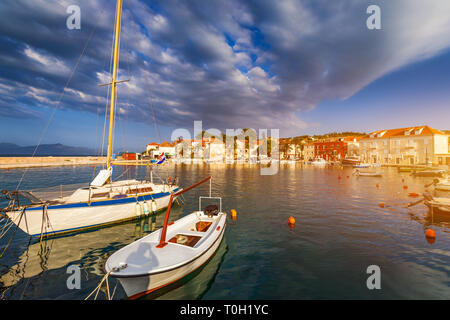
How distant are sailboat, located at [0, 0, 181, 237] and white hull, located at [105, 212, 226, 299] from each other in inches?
285

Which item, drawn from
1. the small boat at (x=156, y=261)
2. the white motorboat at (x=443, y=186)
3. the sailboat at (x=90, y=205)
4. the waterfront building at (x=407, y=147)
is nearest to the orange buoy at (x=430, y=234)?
the small boat at (x=156, y=261)

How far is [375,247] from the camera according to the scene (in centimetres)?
1192

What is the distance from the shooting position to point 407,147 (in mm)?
75250

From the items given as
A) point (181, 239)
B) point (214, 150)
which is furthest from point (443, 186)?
point (214, 150)

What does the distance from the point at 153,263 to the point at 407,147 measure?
100502 millimetres

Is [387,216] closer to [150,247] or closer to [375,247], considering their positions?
[375,247]

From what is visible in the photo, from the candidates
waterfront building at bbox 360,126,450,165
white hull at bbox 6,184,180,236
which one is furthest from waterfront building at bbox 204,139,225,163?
Answer: white hull at bbox 6,184,180,236

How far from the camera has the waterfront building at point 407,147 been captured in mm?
68938

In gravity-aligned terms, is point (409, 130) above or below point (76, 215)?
above

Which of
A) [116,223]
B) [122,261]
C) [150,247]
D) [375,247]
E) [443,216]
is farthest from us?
[443,216]

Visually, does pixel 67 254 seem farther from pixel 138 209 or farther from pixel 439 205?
pixel 439 205

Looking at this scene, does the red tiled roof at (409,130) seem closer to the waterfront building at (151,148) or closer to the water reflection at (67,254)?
the water reflection at (67,254)
